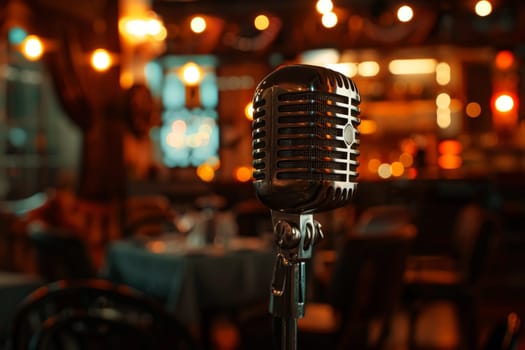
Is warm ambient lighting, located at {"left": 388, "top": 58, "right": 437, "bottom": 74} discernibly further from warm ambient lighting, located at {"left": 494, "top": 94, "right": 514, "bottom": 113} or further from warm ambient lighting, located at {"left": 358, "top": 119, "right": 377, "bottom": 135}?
warm ambient lighting, located at {"left": 494, "top": 94, "right": 514, "bottom": 113}

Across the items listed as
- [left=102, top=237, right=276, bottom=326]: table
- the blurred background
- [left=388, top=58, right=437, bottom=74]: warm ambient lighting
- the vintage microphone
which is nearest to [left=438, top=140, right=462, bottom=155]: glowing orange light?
the blurred background

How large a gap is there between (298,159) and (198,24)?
25.1 feet

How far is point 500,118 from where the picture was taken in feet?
31.0

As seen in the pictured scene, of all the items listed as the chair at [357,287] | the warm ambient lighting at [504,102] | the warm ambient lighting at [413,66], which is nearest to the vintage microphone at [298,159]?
the chair at [357,287]

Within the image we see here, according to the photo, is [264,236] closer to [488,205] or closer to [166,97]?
[488,205]

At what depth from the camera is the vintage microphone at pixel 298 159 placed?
0.62 m

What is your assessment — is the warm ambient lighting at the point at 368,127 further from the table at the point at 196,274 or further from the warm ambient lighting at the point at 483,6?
the table at the point at 196,274

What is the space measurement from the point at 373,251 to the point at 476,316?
4.57ft

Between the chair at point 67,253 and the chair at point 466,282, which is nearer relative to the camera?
the chair at point 67,253

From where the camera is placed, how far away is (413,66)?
991 cm

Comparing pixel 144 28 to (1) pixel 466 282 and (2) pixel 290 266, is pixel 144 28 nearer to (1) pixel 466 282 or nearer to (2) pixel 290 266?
(1) pixel 466 282

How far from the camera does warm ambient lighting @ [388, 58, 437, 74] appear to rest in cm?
987

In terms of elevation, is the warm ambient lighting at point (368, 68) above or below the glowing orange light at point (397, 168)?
above

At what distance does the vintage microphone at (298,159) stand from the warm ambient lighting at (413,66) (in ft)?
31.3
